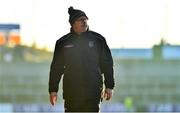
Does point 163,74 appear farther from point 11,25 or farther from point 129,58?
point 11,25

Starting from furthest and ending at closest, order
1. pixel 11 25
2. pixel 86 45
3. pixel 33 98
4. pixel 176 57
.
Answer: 1. pixel 33 98
2. pixel 176 57
3. pixel 11 25
4. pixel 86 45

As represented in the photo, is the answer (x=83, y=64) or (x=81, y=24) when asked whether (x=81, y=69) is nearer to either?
(x=83, y=64)

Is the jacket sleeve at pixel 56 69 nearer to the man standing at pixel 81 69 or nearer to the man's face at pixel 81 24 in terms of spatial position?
the man standing at pixel 81 69

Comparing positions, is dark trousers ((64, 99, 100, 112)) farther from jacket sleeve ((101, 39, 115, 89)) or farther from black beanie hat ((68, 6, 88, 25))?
black beanie hat ((68, 6, 88, 25))

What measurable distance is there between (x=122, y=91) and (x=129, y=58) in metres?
6.72

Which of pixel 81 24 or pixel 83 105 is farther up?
pixel 81 24

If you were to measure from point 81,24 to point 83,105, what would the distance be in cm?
54

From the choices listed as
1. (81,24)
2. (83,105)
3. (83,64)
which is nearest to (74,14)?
(81,24)

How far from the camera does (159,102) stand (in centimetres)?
5481

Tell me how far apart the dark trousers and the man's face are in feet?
1.55

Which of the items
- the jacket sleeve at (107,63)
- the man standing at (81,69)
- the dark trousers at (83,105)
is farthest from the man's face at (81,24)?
the dark trousers at (83,105)

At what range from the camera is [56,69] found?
4844 mm

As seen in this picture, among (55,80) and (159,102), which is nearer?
(55,80)

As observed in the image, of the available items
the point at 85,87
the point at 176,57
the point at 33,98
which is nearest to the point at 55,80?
the point at 85,87
